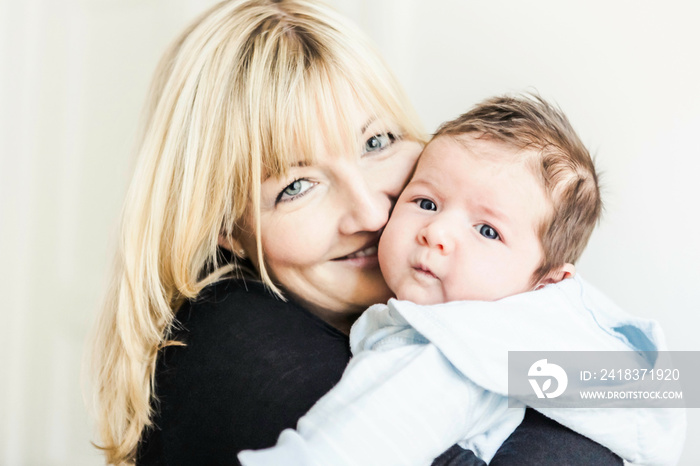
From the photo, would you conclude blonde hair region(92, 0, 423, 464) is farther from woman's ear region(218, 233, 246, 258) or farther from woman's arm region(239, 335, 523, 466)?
woman's arm region(239, 335, 523, 466)

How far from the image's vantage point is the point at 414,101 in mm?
2307

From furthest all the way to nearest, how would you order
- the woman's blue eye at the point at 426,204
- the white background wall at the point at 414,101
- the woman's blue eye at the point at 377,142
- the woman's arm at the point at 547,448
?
the white background wall at the point at 414,101 < the woman's blue eye at the point at 377,142 < the woman's blue eye at the point at 426,204 < the woman's arm at the point at 547,448

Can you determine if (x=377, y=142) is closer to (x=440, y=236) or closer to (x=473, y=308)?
(x=440, y=236)

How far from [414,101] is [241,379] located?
4.52 feet

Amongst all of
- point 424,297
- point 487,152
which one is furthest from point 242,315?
point 487,152

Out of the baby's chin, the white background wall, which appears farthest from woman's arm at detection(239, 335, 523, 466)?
the white background wall

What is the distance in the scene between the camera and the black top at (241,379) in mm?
1157

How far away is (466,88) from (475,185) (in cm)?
93

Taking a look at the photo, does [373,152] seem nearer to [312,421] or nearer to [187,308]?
[187,308]

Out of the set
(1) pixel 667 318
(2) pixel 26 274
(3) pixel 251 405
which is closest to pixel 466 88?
(1) pixel 667 318

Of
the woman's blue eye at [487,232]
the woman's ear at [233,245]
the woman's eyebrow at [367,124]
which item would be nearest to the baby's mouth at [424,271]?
the woman's blue eye at [487,232]

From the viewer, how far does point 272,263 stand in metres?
1.55

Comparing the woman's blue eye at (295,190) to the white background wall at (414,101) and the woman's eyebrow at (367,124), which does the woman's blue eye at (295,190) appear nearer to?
the woman's eyebrow at (367,124)

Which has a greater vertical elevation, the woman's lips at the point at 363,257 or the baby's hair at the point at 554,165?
the baby's hair at the point at 554,165
